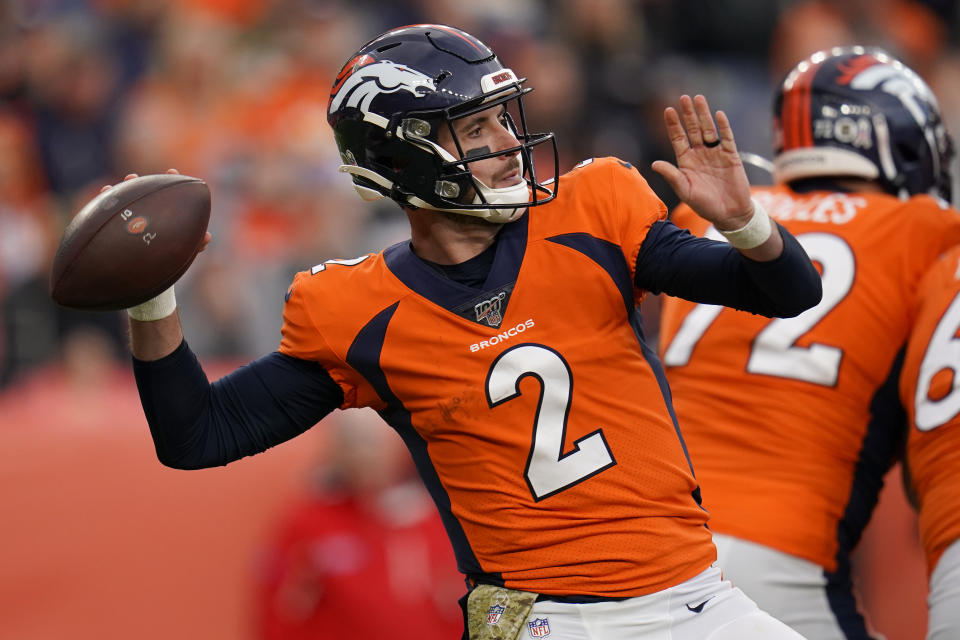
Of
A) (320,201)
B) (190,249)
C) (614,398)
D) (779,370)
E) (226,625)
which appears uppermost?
(190,249)

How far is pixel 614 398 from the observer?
9.27 ft

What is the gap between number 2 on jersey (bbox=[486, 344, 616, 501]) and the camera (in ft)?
9.12

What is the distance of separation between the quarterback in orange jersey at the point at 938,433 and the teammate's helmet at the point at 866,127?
0.47 metres

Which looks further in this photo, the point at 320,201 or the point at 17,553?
the point at 320,201

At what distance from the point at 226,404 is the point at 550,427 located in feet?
2.60

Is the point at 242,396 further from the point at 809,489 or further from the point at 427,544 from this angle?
the point at 427,544

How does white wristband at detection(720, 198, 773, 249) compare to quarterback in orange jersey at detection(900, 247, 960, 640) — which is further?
quarterback in orange jersey at detection(900, 247, 960, 640)

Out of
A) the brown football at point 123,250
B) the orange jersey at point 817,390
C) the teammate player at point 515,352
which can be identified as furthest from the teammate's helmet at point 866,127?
the brown football at point 123,250

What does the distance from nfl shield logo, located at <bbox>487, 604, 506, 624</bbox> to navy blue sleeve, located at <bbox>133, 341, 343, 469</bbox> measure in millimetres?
635

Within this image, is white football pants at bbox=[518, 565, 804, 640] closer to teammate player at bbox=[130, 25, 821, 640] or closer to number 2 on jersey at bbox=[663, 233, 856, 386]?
teammate player at bbox=[130, 25, 821, 640]

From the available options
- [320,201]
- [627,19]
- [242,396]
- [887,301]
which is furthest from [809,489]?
[627,19]

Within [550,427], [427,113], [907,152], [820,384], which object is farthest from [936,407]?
[427,113]

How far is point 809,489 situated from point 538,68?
16.2ft

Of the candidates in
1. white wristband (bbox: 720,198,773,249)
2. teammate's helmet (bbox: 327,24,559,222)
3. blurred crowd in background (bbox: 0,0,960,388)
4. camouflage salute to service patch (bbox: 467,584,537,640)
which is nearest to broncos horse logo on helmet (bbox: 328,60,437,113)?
teammate's helmet (bbox: 327,24,559,222)
